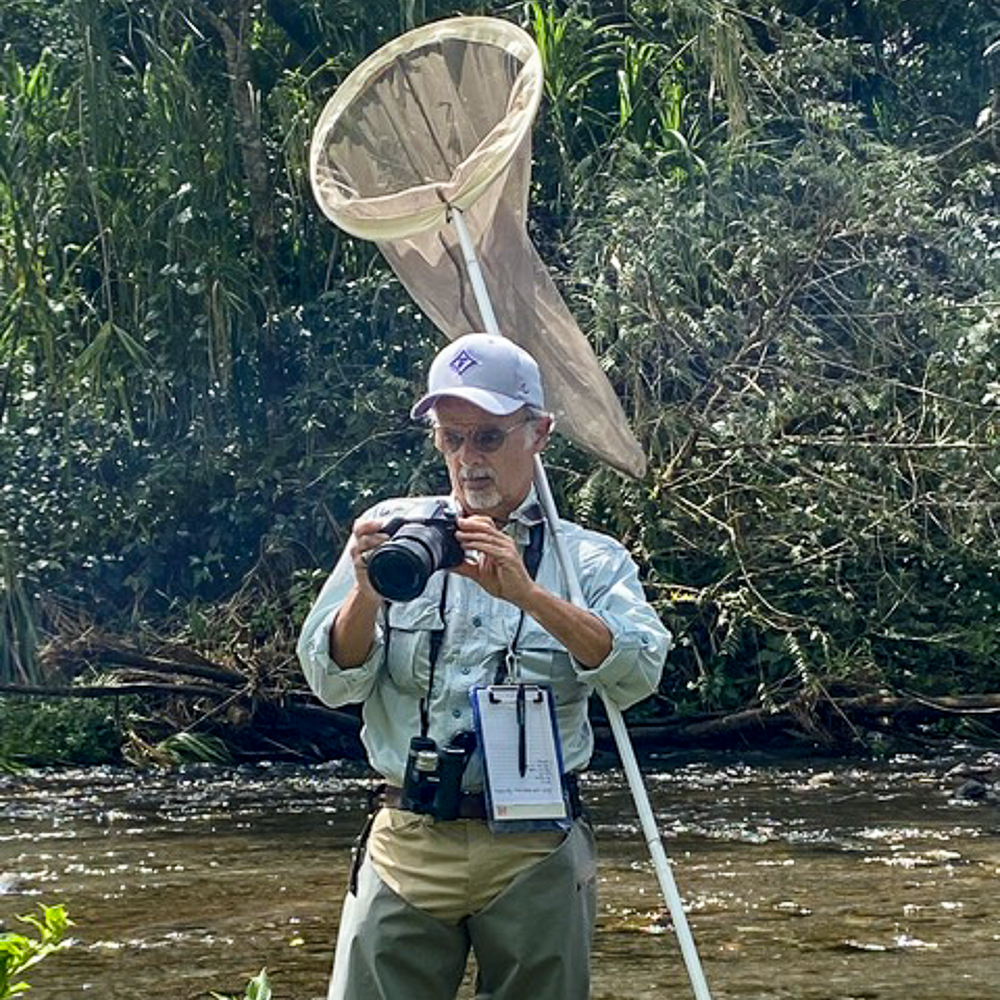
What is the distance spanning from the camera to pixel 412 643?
3.13 metres

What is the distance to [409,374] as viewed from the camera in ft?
38.0

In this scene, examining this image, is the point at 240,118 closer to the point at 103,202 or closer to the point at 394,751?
the point at 103,202

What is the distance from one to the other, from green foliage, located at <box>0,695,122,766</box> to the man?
819 centimetres

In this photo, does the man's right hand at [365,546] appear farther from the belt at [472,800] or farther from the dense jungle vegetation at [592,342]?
the dense jungle vegetation at [592,342]

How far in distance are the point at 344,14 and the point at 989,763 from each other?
18.9ft

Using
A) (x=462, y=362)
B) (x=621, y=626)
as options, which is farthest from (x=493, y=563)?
(x=462, y=362)

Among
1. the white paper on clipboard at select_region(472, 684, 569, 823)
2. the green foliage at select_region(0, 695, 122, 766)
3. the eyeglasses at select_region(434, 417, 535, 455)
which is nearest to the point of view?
the white paper on clipboard at select_region(472, 684, 569, 823)

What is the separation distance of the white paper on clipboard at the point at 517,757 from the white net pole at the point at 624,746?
137mm

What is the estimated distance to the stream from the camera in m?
6.18

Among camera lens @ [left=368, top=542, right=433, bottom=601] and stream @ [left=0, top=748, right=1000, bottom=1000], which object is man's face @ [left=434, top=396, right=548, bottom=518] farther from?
stream @ [left=0, top=748, right=1000, bottom=1000]

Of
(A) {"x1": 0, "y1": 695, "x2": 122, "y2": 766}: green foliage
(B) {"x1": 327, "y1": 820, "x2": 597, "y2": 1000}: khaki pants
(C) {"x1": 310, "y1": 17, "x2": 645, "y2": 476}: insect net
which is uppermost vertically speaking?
(C) {"x1": 310, "y1": 17, "x2": 645, "y2": 476}: insect net

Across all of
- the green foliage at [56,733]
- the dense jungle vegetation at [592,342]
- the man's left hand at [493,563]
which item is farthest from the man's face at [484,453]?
the green foliage at [56,733]

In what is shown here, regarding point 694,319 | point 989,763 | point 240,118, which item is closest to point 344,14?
point 240,118

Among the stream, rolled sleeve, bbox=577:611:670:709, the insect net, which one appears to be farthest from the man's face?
the stream
